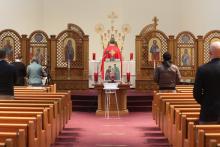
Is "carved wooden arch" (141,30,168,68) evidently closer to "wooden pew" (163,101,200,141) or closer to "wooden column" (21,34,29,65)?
"wooden column" (21,34,29,65)

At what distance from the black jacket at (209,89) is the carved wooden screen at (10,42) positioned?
10640 mm

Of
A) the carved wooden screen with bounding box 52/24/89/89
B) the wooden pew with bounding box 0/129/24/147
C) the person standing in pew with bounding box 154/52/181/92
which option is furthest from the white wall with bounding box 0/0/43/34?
the wooden pew with bounding box 0/129/24/147

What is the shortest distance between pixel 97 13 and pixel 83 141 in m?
12.9

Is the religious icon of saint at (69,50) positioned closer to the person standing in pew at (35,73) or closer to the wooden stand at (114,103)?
the person standing in pew at (35,73)

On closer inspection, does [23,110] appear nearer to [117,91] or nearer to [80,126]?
[80,126]

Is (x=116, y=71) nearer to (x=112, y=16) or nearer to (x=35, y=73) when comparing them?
(x=35, y=73)

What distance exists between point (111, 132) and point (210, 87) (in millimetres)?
4286

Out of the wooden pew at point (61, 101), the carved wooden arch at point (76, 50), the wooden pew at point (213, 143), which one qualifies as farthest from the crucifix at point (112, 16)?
the wooden pew at point (213, 143)

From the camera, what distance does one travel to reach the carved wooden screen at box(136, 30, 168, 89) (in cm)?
1492

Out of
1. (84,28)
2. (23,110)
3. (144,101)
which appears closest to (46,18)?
(84,28)

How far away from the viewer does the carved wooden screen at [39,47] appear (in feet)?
49.7

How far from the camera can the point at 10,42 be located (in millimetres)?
15148

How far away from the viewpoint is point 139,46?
15.0 meters

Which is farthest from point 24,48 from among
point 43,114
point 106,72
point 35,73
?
point 43,114
